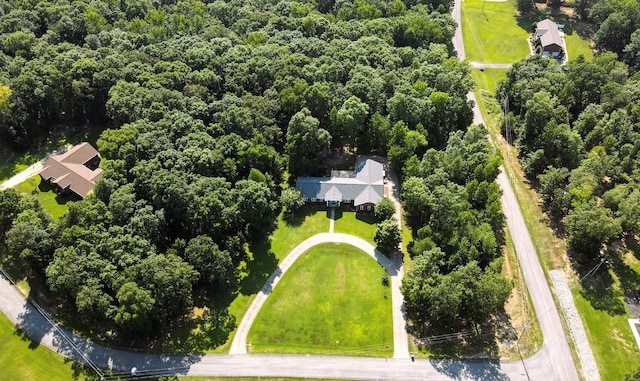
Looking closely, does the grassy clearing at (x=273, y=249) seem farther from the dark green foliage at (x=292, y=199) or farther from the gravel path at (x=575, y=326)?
the gravel path at (x=575, y=326)

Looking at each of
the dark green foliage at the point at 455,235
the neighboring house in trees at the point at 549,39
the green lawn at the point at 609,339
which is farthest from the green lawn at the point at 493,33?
the green lawn at the point at 609,339

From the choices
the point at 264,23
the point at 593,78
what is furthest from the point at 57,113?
the point at 593,78

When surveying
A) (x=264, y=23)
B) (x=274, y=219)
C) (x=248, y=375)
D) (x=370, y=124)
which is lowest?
(x=248, y=375)

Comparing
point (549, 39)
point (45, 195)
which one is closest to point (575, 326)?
point (549, 39)

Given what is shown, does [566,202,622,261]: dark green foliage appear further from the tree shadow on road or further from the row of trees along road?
the tree shadow on road

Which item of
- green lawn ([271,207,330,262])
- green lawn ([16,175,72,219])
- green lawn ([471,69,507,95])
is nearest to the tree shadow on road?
green lawn ([271,207,330,262])

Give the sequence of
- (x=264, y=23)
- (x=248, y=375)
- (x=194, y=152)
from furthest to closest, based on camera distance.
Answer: (x=264, y=23) < (x=194, y=152) < (x=248, y=375)

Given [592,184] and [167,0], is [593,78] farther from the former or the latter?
[167,0]
